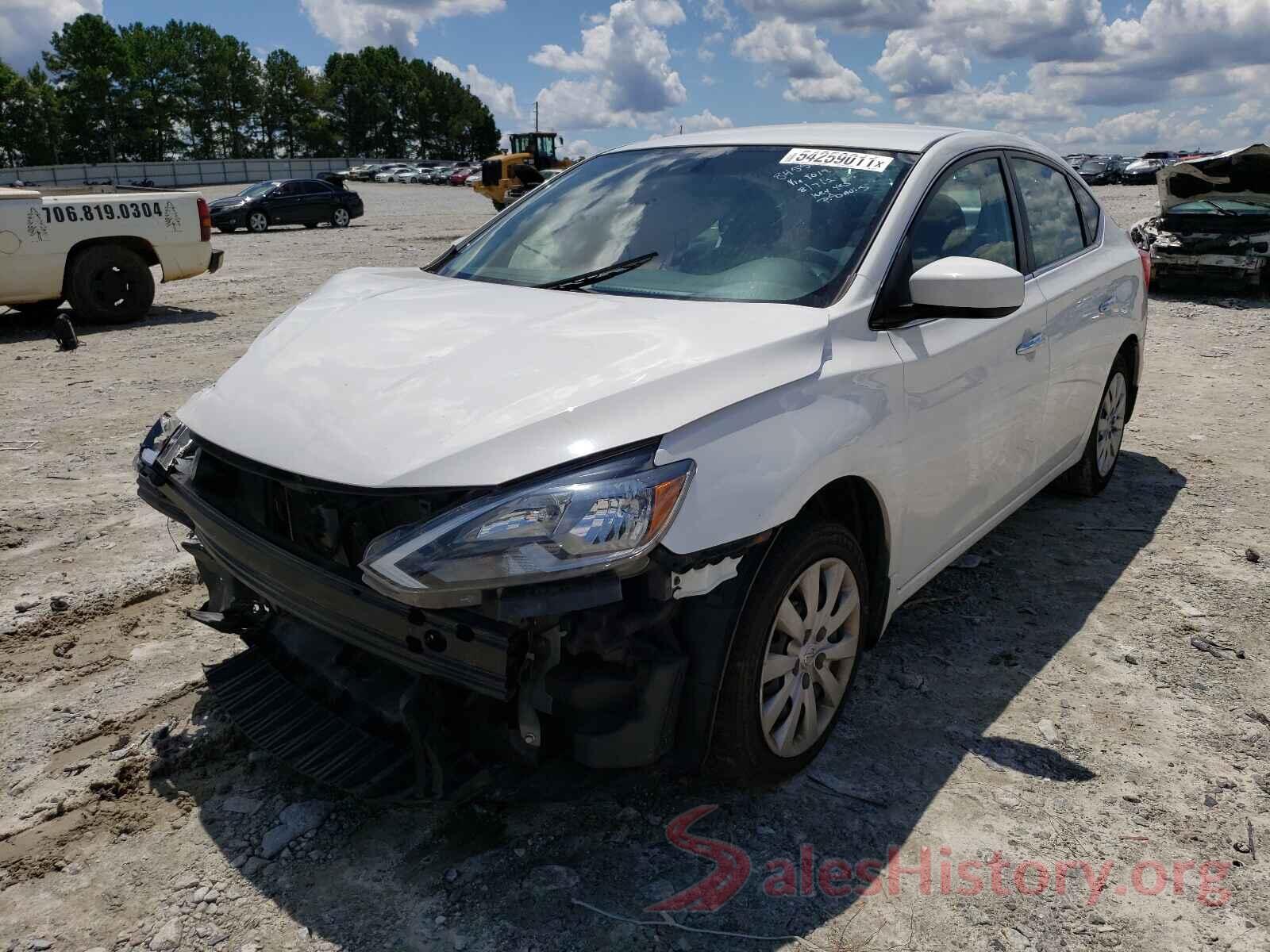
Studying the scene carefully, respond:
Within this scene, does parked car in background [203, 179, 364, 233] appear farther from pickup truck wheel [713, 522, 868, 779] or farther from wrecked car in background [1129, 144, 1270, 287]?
pickup truck wheel [713, 522, 868, 779]

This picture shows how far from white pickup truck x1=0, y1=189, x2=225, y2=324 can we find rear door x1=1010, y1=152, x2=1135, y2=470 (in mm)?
9508

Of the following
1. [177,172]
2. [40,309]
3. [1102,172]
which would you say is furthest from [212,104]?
[40,309]

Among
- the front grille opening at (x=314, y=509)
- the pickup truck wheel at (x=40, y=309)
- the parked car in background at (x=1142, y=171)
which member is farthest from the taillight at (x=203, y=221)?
the parked car in background at (x=1142, y=171)

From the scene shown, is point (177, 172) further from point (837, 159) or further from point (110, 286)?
point (837, 159)

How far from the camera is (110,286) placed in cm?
1062

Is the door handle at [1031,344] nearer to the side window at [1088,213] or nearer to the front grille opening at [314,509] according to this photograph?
the side window at [1088,213]

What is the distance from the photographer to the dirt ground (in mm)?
2326

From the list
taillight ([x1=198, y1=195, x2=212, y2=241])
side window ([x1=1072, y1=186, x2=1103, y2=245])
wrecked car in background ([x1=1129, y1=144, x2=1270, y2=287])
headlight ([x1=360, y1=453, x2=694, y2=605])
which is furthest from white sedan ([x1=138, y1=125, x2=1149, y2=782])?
wrecked car in background ([x1=1129, y1=144, x2=1270, y2=287])

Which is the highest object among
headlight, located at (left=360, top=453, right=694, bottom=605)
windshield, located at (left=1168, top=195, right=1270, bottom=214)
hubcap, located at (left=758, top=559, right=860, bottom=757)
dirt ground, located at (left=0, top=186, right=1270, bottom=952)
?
windshield, located at (left=1168, top=195, right=1270, bottom=214)

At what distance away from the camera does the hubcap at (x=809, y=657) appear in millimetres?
2562

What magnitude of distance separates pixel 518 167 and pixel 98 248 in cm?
2402

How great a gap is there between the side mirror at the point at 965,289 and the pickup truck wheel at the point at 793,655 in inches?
28.5

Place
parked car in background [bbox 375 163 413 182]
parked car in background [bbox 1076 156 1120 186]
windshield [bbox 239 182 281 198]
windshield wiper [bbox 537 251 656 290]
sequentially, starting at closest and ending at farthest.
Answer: windshield wiper [bbox 537 251 656 290], windshield [bbox 239 182 281 198], parked car in background [bbox 1076 156 1120 186], parked car in background [bbox 375 163 413 182]

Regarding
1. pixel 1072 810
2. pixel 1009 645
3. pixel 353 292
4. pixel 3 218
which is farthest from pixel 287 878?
pixel 3 218
